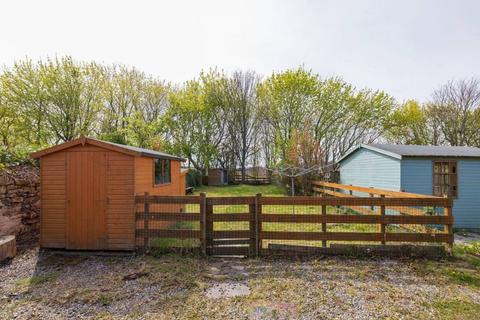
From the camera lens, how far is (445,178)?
9.38 metres

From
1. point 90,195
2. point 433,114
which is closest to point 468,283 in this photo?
point 90,195

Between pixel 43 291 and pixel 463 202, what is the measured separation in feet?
42.9

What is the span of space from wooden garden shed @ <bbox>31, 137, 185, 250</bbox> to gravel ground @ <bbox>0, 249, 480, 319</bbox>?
52 cm

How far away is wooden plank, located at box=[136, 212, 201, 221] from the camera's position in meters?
5.07

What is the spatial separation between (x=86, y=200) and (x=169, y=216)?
1986 mm

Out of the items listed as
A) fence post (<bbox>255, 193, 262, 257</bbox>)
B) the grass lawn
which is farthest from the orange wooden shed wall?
the grass lawn

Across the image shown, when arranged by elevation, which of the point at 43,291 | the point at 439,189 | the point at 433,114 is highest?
the point at 433,114

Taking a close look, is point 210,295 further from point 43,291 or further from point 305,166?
point 305,166

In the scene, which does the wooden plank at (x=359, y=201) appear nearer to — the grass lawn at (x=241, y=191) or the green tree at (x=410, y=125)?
the grass lawn at (x=241, y=191)

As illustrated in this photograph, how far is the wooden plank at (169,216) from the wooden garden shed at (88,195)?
0.24 metres

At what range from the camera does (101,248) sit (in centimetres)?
533

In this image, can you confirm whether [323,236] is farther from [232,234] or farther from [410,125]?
[410,125]

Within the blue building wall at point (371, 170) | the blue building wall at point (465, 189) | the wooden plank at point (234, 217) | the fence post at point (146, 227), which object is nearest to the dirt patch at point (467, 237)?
the blue building wall at point (465, 189)

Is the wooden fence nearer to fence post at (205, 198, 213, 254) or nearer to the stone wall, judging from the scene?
fence post at (205, 198, 213, 254)
